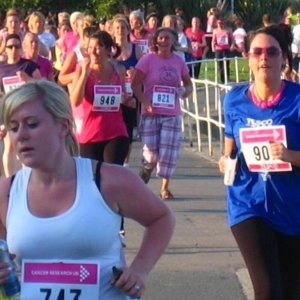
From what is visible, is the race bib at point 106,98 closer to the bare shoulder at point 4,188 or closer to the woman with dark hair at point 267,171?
the woman with dark hair at point 267,171

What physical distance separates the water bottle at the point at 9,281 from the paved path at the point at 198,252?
12.8 ft

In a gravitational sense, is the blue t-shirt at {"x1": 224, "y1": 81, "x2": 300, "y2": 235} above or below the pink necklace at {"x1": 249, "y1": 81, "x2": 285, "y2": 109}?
below

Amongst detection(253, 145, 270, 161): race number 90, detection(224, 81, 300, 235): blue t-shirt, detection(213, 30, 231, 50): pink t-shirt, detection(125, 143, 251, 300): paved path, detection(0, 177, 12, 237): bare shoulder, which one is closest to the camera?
detection(0, 177, 12, 237): bare shoulder

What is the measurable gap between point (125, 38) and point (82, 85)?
3.39 meters

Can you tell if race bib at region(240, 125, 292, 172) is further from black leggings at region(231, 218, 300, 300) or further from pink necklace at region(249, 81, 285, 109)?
black leggings at region(231, 218, 300, 300)

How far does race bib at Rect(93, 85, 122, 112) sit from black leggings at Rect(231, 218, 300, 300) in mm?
4023

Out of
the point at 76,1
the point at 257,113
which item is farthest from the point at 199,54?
the point at 257,113

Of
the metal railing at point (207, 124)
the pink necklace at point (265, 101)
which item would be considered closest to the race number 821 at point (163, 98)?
the metal railing at point (207, 124)

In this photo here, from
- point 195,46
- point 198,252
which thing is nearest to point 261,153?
point 198,252

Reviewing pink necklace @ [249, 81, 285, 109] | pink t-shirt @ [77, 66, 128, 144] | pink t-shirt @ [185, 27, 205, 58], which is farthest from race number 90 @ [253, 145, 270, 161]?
pink t-shirt @ [185, 27, 205, 58]

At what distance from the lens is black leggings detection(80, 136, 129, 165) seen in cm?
955

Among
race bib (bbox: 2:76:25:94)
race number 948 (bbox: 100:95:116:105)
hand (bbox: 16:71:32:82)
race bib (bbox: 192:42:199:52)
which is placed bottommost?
race bib (bbox: 192:42:199:52)

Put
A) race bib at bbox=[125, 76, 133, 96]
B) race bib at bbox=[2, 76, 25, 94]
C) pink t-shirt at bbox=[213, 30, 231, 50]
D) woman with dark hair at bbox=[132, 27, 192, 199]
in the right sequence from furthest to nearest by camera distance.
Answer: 1. pink t-shirt at bbox=[213, 30, 231, 50]
2. race bib at bbox=[125, 76, 133, 96]
3. woman with dark hair at bbox=[132, 27, 192, 199]
4. race bib at bbox=[2, 76, 25, 94]

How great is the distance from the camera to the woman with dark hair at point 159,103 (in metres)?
11.2
